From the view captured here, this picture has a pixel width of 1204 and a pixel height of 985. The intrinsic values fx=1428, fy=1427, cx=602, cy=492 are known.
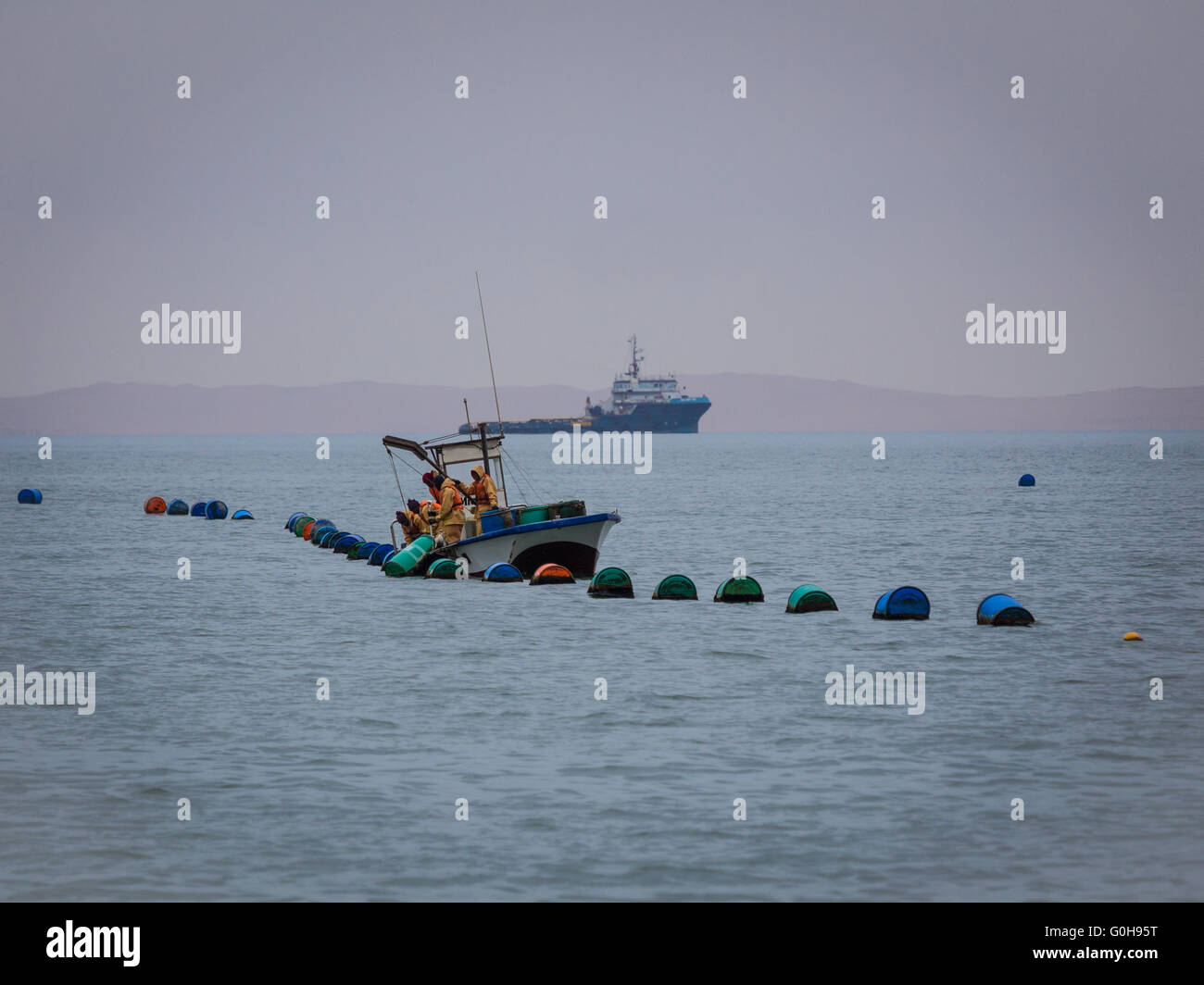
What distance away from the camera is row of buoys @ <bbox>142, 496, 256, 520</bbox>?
6781 cm

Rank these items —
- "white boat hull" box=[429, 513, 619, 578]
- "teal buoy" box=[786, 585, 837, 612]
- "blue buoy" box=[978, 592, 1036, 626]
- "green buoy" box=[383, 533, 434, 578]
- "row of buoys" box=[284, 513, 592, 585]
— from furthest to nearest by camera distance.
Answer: "green buoy" box=[383, 533, 434, 578]
"row of buoys" box=[284, 513, 592, 585]
"white boat hull" box=[429, 513, 619, 578]
"teal buoy" box=[786, 585, 837, 612]
"blue buoy" box=[978, 592, 1036, 626]

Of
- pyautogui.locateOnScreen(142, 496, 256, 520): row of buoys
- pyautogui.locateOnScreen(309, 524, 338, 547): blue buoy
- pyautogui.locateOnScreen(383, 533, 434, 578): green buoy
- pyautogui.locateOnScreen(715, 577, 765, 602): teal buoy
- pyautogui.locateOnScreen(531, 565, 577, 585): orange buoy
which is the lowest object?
pyautogui.locateOnScreen(715, 577, 765, 602): teal buoy

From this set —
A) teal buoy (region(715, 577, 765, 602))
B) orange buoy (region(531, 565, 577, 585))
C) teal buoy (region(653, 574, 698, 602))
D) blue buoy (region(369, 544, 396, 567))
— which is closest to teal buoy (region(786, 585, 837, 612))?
Answer: teal buoy (region(715, 577, 765, 602))

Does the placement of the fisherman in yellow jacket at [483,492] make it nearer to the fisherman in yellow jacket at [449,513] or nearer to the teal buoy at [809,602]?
the fisherman in yellow jacket at [449,513]

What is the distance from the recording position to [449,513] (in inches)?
1393

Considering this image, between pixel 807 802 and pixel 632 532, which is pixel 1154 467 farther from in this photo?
pixel 807 802

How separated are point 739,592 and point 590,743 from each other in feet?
49.3

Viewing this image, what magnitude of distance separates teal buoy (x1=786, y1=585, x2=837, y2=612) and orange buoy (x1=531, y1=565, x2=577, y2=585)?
6.10m

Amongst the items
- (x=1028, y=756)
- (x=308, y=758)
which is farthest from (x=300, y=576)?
(x=1028, y=756)

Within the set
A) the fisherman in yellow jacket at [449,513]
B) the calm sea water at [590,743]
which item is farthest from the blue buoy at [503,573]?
the fisherman in yellow jacket at [449,513]

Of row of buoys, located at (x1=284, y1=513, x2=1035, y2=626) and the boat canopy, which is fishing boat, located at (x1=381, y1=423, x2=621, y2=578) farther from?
row of buoys, located at (x1=284, y1=513, x2=1035, y2=626)

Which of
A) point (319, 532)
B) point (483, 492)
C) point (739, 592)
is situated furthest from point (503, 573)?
point (319, 532)

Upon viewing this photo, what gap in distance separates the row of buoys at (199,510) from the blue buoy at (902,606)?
144ft

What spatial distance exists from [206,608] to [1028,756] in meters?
21.2
